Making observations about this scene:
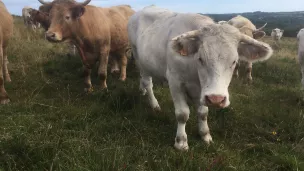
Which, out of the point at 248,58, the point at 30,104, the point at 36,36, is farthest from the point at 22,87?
the point at 36,36

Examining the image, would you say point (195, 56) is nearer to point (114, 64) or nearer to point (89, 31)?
point (89, 31)

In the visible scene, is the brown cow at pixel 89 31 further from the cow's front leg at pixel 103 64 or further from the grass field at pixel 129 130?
the grass field at pixel 129 130

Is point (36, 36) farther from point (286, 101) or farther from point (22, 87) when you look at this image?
point (286, 101)

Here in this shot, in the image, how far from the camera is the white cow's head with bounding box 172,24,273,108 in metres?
3.22

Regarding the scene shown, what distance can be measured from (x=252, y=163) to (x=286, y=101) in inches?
137

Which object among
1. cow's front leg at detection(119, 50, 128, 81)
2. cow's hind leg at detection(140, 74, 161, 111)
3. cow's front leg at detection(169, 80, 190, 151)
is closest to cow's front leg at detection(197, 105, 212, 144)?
cow's front leg at detection(169, 80, 190, 151)

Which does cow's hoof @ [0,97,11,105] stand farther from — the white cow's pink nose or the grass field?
the white cow's pink nose

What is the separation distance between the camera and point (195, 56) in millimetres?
3588

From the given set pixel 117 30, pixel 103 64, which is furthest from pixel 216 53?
pixel 117 30

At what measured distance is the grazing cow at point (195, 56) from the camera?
3.27m

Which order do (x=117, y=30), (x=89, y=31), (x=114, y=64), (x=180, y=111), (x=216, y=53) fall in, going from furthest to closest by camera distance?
(x=114, y=64), (x=117, y=30), (x=89, y=31), (x=180, y=111), (x=216, y=53)

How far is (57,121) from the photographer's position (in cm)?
470

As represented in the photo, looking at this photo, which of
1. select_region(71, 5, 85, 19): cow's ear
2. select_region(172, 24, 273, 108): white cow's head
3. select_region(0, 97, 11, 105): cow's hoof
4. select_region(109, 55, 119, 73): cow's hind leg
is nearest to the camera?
select_region(172, 24, 273, 108): white cow's head

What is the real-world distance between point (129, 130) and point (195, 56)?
1.58 meters
